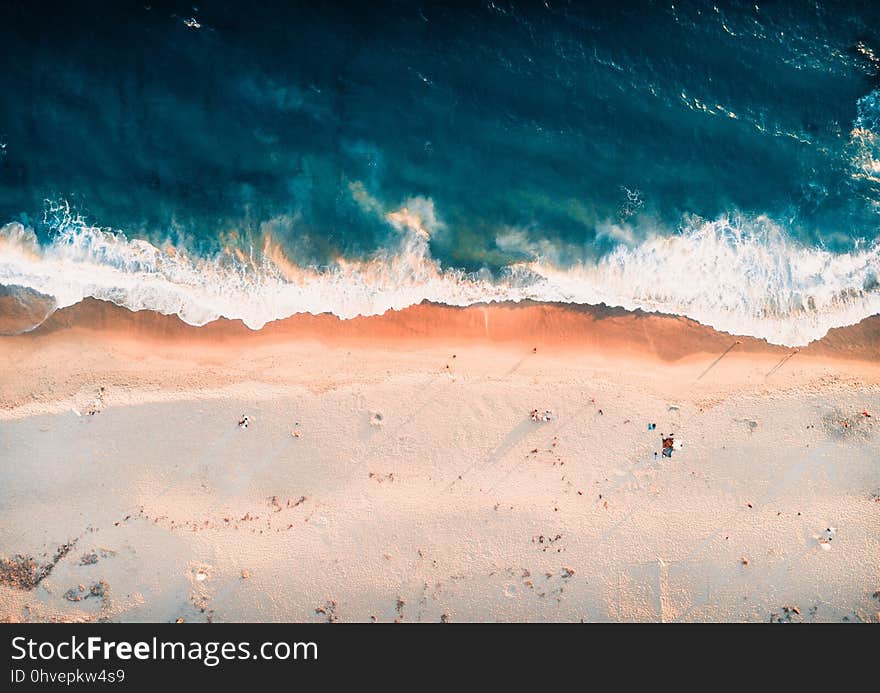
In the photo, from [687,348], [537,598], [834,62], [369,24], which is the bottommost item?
[537,598]

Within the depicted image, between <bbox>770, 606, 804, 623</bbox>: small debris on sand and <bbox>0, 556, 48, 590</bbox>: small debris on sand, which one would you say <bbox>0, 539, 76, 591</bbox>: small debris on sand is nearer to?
<bbox>0, 556, 48, 590</bbox>: small debris on sand

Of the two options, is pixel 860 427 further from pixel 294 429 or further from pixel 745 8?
pixel 294 429

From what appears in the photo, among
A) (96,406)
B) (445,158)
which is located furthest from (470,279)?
(96,406)

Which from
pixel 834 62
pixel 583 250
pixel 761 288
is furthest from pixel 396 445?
pixel 834 62

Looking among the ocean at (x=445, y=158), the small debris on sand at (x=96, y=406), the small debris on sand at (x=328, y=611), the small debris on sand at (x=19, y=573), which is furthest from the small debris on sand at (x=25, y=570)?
the ocean at (x=445, y=158)

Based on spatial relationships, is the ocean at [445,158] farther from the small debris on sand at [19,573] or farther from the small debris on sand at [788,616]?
the small debris on sand at [788,616]

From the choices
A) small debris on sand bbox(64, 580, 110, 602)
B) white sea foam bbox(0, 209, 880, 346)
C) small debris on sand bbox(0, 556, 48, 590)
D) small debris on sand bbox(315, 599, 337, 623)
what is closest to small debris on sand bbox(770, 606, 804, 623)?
white sea foam bbox(0, 209, 880, 346)
